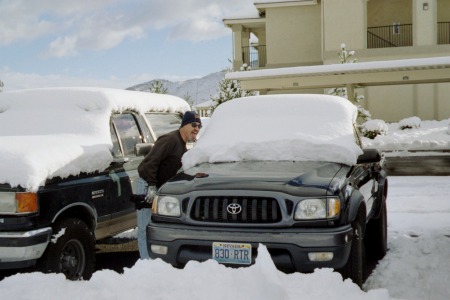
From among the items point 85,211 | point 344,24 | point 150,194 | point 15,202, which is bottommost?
point 85,211

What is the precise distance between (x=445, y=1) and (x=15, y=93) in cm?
3379

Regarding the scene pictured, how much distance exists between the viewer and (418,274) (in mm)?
5410

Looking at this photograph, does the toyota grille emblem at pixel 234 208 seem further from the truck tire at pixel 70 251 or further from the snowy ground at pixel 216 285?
the truck tire at pixel 70 251

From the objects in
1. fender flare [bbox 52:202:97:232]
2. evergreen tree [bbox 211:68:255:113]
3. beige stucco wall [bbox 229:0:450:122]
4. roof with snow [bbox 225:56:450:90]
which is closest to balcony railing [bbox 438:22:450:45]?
beige stucco wall [bbox 229:0:450:122]

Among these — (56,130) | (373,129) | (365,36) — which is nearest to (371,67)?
(373,129)

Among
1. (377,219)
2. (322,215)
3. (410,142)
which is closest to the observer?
(322,215)

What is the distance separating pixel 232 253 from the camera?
13.7 ft

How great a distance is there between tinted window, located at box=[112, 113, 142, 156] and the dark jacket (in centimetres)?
72

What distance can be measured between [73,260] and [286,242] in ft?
7.21

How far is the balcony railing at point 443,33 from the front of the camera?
34.0 m

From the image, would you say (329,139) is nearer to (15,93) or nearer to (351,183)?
(351,183)

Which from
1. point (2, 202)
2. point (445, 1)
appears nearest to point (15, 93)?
point (2, 202)

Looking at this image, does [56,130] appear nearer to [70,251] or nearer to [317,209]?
[70,251]

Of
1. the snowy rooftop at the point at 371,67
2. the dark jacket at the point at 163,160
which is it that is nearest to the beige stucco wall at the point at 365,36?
the snowy rooftop at the point at 371,67
